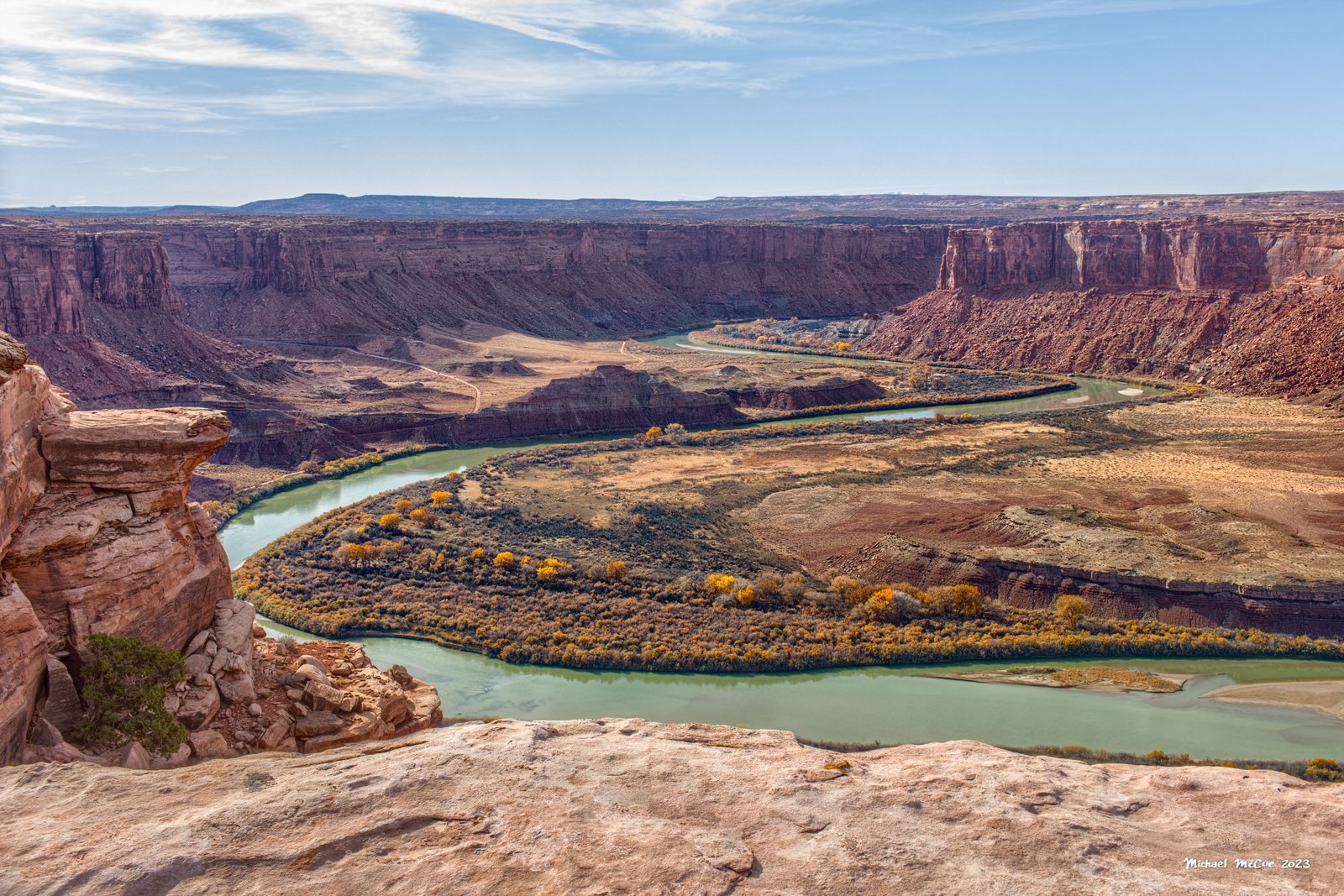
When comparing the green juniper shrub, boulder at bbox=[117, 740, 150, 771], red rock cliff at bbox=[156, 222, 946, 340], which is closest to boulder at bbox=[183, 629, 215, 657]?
the green juniper shrub

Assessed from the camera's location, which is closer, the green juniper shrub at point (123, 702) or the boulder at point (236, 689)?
the green juniper shrub at point (123, 702)

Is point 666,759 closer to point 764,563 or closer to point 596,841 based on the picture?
point 596,841

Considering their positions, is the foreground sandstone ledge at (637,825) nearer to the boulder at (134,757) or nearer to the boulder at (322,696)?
the boulder at (134,757)

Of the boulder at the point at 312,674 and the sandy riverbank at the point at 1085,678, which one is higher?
the boulder at the point at 312,674

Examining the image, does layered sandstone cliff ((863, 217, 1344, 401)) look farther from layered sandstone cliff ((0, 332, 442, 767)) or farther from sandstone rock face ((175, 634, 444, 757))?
layered sandstone cliff ((0, 332, 442, 767))

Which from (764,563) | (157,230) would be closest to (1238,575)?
(764,563)

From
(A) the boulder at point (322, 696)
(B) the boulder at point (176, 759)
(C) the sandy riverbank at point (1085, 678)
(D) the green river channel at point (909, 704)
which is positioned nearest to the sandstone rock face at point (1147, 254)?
(C) the sandy riverbank at point (1085, 678)

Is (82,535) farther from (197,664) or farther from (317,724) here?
(317,724)
